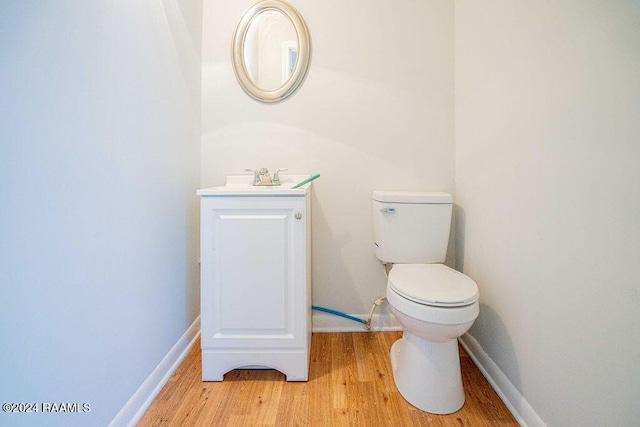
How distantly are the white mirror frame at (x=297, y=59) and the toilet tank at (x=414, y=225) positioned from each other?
80cm

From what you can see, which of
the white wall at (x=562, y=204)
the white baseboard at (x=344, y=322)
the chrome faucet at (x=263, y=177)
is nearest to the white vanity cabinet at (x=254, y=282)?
the chrome faucet at (x=263, y=177)

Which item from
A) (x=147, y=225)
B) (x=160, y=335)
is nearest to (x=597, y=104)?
(x=147, y=225)

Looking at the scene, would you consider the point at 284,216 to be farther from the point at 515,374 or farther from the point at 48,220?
the point at 515,374

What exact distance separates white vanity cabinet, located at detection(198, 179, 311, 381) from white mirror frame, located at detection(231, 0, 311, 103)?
0.73 meters

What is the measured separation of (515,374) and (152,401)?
1.42m

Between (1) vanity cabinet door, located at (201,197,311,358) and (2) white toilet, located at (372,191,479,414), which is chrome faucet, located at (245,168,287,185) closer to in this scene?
(1) vanity cabinet door, located at (201,197,311,358)

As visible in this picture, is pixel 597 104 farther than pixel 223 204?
No

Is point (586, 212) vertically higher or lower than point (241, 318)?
higher

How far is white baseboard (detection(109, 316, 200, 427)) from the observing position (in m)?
0.94

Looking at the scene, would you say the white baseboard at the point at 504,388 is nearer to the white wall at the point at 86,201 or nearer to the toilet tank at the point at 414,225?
the toilet tank at the point at 414,225

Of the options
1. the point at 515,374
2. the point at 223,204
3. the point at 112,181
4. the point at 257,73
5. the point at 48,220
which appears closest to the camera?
the point at 48,220

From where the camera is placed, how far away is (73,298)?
0.75 metres

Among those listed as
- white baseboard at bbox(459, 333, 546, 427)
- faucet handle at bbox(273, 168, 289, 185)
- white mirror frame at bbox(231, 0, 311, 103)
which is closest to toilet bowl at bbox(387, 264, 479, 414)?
white baseboard at bbox(459, 333, 546, 427)

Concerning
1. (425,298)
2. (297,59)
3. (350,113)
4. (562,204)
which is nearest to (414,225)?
(425,298)
